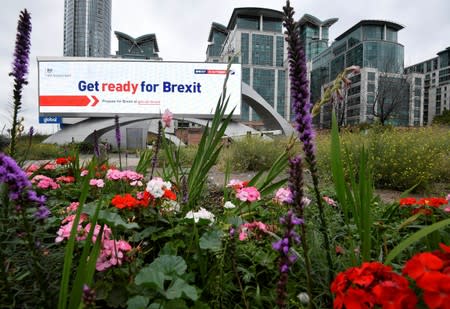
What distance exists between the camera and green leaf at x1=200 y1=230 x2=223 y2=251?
1.12 m

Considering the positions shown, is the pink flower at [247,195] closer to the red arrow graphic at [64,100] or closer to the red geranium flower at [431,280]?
the red geranium flower at [431,280]

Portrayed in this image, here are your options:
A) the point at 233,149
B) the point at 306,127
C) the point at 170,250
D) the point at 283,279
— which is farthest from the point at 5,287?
the point at 233,149

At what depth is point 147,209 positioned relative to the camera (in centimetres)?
154

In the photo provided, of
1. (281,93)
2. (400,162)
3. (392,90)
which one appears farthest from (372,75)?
(400,162)

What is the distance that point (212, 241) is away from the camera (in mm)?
1161

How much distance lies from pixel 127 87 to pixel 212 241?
20.8m

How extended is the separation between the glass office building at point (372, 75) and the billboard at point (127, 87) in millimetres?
13632

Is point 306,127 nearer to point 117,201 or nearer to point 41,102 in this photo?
point 117,201

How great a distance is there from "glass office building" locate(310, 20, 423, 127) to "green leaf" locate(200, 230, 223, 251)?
29.6 metres

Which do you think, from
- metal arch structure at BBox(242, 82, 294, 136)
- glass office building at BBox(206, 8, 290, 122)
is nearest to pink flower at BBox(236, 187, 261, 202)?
metal arch structure at BBox(242, 82, 294, 136)

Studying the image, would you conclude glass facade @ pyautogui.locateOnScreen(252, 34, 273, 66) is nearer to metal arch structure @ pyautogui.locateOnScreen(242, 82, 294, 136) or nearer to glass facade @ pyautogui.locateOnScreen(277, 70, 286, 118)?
glass facade @ pyautogui.locateOnScreen(277, 70, 286, 118)

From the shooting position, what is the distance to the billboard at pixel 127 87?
19.8m

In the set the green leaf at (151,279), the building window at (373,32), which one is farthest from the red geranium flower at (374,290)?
the building window at (373,32)

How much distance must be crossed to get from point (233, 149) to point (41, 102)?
17.2 meters
